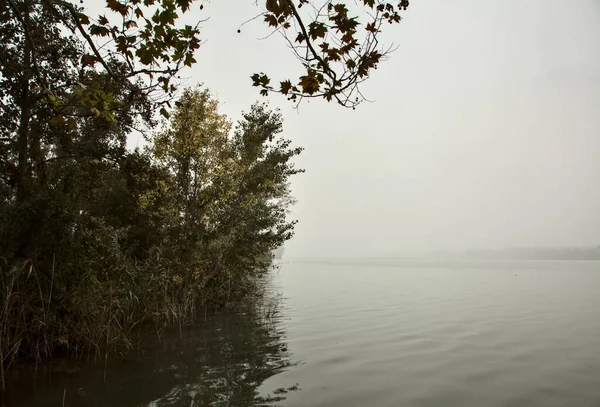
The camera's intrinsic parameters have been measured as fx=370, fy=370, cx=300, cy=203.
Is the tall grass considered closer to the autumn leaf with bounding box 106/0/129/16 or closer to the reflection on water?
the reflection on water

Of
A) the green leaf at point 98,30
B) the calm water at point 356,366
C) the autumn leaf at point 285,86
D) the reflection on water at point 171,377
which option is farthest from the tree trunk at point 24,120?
the autumn leaf at point 285,86

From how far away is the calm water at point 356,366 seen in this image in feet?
22.3

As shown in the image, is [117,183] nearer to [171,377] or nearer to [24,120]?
[24,120]

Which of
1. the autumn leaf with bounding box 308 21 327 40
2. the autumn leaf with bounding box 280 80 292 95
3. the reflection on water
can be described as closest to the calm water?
the reflection on water

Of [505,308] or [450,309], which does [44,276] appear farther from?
[505,308]

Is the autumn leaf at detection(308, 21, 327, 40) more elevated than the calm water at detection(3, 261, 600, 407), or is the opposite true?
the autumn leaf at detection(308, 21, 327, 40)

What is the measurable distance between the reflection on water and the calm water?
0.03 m

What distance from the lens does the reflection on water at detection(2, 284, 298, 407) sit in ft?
22.0

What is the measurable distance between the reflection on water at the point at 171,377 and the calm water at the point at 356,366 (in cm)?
3

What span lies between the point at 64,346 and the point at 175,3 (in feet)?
28.3

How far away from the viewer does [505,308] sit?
710 inches

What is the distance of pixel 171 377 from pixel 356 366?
13.8 feet

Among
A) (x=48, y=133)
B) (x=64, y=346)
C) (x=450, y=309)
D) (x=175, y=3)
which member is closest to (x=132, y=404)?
(x=64, y=346)

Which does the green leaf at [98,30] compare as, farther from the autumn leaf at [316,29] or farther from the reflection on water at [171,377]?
the reflection on water at [171,377]
